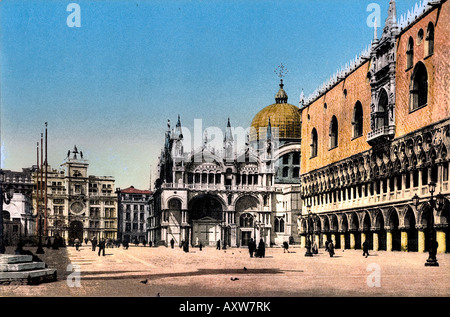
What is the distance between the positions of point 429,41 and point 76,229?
76421mm

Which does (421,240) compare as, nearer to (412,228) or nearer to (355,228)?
(412,228)

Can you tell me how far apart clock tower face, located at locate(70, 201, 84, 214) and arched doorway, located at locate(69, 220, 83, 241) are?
5.80 feet

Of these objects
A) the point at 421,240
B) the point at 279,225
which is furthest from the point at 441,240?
the point at 279,225

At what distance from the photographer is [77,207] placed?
339 feet

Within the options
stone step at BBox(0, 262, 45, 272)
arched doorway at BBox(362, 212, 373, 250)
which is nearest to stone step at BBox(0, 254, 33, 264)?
stone step at BBox(0, 262, 45, 272)

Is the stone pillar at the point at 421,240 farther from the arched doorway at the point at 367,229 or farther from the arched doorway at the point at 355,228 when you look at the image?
the arched doorway at the point at 355,228

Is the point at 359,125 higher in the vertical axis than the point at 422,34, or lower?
lower

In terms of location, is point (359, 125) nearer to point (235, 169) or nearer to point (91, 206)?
point (235, 169)

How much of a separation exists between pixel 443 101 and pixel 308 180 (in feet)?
93.3

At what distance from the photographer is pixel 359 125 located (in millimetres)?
51688

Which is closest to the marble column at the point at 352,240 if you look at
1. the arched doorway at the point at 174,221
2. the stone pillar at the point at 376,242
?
the stone pillar at the point at 376,242

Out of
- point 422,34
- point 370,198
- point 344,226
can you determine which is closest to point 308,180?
point 344,226

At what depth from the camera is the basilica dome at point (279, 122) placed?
89.3 meters

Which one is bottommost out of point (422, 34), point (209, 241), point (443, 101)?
point (209, 241)
